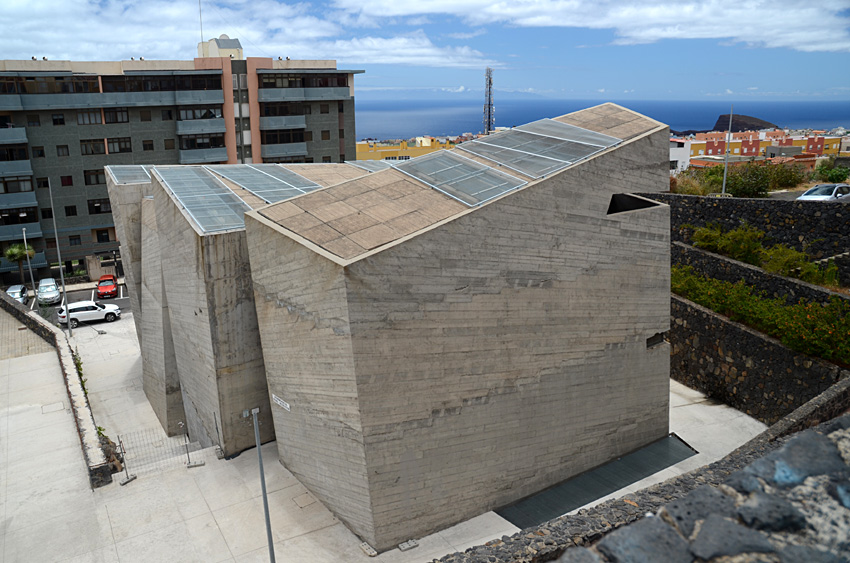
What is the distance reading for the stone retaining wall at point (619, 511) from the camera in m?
10.3

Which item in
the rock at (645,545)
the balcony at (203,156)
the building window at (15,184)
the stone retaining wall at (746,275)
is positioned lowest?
the stone retaining wall at (746,275)

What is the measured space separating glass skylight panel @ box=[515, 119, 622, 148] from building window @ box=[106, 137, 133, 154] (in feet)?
121

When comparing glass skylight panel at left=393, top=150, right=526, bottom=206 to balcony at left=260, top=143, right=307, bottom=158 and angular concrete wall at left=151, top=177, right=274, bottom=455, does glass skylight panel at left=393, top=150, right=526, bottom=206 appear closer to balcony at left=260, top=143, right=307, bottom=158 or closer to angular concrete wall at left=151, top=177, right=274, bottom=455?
angular concrete wall at left=151, top=177, right=274, bottom=455

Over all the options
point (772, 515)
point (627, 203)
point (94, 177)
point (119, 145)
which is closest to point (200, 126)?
point (119, 145)

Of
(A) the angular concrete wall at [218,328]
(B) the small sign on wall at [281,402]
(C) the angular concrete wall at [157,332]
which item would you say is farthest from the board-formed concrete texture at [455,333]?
(C) the angular concrete wall at [157,332]

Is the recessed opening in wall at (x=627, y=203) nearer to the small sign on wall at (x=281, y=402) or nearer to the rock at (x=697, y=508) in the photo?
the small sign on wall at (x=281, y=402)

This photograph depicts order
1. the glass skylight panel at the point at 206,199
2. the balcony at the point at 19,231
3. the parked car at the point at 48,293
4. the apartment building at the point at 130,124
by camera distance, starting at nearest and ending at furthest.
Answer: the glass skylight panel at the point at 206,199 < the parked car at the point at 48,293 < the balcony at the point at 19,231 < the apartment building at the point at 130,124

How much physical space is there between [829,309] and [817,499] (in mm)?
19122

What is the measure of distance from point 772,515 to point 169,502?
16.2 meters

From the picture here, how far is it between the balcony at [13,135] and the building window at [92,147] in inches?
145

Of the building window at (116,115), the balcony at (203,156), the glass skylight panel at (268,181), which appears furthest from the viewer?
the balcony at (203,156)

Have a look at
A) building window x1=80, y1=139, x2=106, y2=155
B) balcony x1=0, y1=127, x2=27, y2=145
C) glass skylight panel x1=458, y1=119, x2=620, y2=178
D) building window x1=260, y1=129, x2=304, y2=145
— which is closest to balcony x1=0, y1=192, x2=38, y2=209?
balcony x1=0, y1=127, x2=27, y2=145

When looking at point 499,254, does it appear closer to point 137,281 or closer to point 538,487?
point 538,487

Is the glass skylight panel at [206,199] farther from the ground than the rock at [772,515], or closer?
farther from the ground
